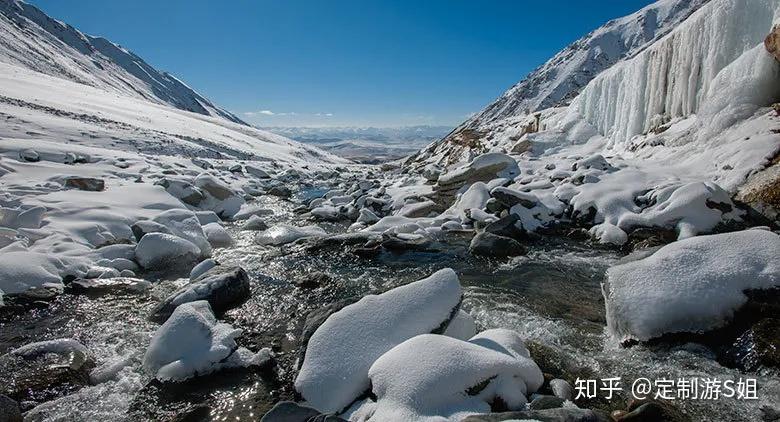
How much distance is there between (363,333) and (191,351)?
2794 millimetres

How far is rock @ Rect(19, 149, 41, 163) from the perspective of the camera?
19750 mm

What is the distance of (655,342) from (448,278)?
130 inches

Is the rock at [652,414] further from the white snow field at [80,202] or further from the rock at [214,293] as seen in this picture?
the white snow field at [80,202]

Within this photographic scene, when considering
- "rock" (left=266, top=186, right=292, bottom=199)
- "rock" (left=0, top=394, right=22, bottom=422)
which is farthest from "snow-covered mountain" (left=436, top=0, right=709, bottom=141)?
"rock" (left=0, top=394, right=22, bottom=422)

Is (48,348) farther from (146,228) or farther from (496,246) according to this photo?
(496,246)

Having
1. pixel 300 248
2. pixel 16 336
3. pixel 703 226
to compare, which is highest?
pixel 703 226

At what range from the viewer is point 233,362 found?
6488 millimetres

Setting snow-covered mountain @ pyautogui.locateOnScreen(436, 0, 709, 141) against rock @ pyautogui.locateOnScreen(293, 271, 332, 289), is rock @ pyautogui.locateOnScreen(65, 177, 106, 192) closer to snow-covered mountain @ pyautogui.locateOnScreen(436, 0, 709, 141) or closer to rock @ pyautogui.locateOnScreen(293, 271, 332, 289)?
rock @ pyautogui.locateOnScreen(293, 271, 332, 289)

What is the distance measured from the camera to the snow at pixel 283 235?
14273 mm

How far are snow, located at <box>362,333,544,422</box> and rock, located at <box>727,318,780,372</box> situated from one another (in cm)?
305

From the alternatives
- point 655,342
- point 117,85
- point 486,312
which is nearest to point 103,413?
point 486,312

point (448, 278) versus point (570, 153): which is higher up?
point (570, 153)

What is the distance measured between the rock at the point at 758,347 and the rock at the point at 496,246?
Result: 611cm

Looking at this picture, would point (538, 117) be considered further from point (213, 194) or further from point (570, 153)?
point (213, 194)
